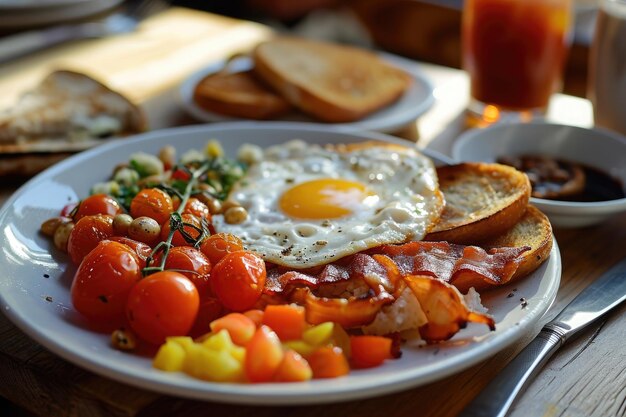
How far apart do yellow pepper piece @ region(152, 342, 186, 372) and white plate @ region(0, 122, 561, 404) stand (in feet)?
0.08

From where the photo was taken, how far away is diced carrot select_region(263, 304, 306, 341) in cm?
178

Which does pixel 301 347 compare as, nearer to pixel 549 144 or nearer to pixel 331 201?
pixel 331 201

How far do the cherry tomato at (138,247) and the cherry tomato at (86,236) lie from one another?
1.8 inches

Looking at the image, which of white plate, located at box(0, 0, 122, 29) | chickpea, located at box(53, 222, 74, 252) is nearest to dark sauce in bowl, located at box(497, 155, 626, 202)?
chickpea, located at box(53, 222, 74, 252)

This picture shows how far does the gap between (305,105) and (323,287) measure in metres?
1.86

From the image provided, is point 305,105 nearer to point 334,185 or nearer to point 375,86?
point 375,86

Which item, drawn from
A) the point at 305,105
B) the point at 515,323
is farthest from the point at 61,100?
the point at 515,323

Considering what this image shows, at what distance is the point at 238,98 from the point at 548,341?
7.11 ft

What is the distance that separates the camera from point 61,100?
3.48 metres

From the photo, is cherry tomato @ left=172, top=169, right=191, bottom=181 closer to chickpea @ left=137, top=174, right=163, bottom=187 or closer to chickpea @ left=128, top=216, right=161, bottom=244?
chickpea @ left=137, top=174, right=163, bottom=187

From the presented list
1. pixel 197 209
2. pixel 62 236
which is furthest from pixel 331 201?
pixel 62 236

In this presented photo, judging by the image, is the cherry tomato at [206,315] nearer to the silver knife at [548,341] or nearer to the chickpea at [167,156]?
the silver knife at [548,341]

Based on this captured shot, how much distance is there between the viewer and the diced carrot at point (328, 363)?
1670 mm

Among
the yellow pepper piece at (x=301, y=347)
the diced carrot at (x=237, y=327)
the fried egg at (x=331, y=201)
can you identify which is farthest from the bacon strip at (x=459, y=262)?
the diced carrot at (x=237, y=327)
